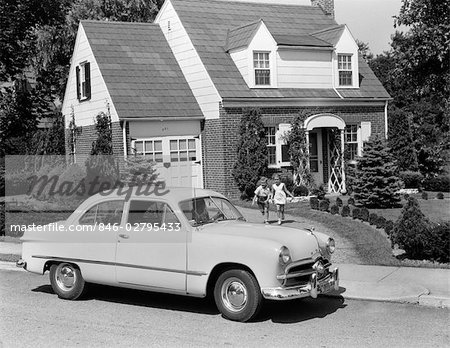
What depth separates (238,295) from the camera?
27.1ft

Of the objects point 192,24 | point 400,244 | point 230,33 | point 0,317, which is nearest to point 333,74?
point 230,33

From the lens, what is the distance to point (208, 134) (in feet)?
77.1

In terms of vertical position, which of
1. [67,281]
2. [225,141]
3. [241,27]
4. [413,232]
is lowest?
[67,281]

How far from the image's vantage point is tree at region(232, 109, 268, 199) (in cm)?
2214

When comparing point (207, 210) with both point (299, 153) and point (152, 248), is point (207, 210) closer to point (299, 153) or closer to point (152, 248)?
point (152, 248)

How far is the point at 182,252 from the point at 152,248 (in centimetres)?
51

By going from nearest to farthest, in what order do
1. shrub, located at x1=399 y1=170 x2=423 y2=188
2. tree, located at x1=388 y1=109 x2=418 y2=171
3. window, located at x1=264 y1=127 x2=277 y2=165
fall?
window, located at x1=264 y1=127 x2=277 y2=165 → shrub, located at x1=399 y1=170 x2=423 y2=188 → tree, located at x1=388 y1=109 x2=418 y2=171

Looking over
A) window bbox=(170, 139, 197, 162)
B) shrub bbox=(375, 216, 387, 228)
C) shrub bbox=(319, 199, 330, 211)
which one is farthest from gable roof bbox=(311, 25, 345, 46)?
shrub bbox=(375, 216, 387, 228)

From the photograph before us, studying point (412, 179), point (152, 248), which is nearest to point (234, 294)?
point (152, 248)

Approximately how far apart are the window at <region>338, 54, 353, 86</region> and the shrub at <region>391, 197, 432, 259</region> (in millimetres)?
14196

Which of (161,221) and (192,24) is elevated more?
(192,24)

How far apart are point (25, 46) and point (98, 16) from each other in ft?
14.8

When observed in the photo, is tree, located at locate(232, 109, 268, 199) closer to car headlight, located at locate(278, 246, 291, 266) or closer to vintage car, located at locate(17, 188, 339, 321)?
vintage car, located at locate(17, 188, 339, 321)

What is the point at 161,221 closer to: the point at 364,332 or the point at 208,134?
the point at 364,332
